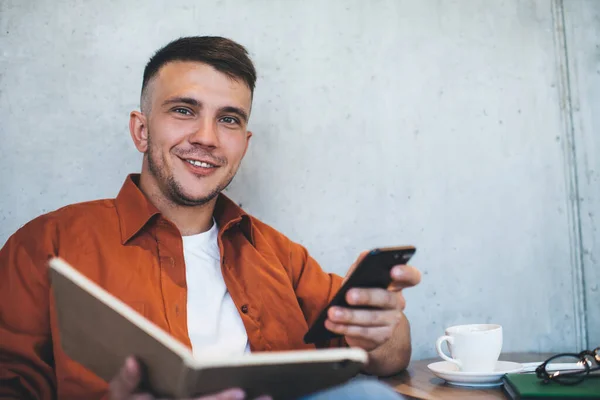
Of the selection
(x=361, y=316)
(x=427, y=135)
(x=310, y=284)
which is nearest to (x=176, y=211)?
(x=310, y=284)

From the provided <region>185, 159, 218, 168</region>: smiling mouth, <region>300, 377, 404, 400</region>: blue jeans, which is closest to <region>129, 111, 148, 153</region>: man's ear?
<region>185, 159, 218, 168</region>: smiling mouth

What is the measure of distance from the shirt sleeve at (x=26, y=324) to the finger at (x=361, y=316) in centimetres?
52

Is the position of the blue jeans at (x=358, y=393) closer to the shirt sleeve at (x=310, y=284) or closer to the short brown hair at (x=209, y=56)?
the shirt sleeve at (x=310, y=284)

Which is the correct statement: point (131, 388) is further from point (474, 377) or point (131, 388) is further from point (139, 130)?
point (139, 130)

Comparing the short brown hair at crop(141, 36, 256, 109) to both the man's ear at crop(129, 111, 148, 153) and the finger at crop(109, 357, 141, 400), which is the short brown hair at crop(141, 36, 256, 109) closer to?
the man's ear at crop(129, 111, 148, 153)

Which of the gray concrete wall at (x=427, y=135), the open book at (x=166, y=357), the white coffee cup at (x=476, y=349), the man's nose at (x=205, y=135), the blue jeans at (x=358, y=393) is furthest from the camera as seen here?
the gray concrete wall at (x=427, y=135)

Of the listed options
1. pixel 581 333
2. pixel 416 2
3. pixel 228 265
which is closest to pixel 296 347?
pixel 228 265

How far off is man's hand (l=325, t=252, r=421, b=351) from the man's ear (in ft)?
2.10

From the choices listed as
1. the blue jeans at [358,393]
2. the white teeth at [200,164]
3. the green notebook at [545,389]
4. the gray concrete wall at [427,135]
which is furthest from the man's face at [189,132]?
the green notebook at [545,389]

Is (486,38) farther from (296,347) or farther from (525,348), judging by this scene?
(296,347)

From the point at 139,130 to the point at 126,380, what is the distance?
29.7 inches

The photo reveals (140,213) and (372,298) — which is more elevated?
(140,213)

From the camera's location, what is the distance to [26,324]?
2.98ft

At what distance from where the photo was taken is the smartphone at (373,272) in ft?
2.50
